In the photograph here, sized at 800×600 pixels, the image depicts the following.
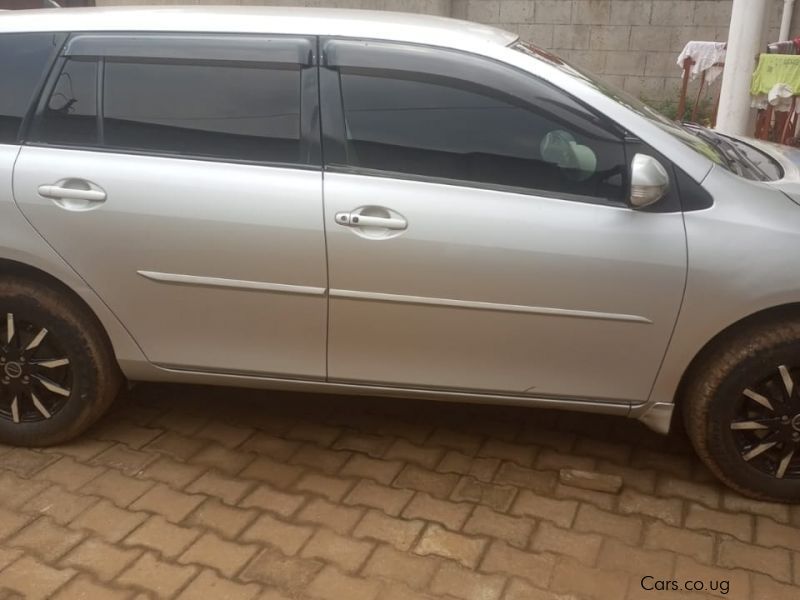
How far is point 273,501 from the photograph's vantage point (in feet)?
9.94

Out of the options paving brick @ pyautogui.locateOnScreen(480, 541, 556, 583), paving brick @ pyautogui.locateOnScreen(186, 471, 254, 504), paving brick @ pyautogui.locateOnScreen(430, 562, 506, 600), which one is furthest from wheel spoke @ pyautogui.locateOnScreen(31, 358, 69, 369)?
paving brick @ pyautogui.locateOnScreen(480, 541, 556, 583)

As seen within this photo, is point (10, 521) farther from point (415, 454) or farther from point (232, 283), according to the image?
point (415, 454)

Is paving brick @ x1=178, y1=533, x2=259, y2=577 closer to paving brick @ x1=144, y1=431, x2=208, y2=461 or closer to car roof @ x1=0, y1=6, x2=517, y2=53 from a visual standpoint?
paving brick @ x1=144, y1=431, x2=208, y2=461

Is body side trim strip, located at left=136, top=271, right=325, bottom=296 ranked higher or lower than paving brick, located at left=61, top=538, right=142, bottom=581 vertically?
higher

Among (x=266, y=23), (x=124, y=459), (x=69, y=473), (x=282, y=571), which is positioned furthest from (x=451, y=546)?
(x=266, y=23)

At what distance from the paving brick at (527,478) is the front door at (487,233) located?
0.39 m

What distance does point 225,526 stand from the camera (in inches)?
113

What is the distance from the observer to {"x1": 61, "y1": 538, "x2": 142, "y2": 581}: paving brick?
266 cm

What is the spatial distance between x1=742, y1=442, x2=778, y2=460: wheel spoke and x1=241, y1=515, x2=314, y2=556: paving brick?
1.58 meters

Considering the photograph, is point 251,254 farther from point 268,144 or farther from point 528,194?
point 528,194

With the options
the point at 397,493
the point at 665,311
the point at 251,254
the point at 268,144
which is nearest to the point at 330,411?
the point at 397,493

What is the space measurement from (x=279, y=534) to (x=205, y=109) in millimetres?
1564

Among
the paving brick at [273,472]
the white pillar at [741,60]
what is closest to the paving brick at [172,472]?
the paving brick at [273,472]

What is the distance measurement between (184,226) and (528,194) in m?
1.24
